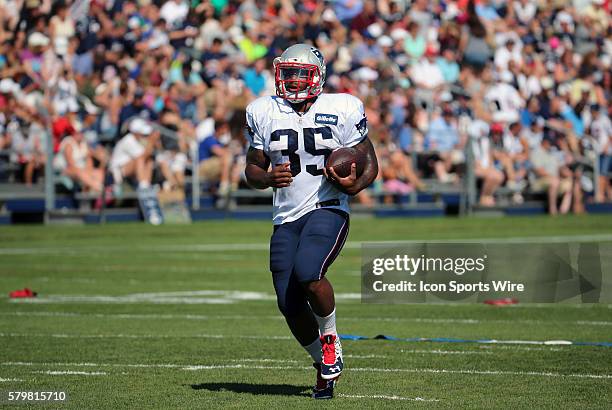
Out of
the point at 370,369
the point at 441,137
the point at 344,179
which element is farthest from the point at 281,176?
the point at 441,137

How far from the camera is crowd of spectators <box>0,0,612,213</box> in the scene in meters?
23.0

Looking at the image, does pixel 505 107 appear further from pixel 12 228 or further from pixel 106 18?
pixel 12 228

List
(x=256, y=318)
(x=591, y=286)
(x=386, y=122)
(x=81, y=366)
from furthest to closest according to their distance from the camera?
1. (x=386, y=122)
2. (x=591, y=286)
3. (x=256, y=318)
4. (x=81, y=366)

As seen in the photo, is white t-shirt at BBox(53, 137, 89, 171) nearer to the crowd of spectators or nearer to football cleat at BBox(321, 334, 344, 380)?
the crowd of spectators

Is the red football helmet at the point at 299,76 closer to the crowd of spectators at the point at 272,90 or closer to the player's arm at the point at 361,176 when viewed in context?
the player's arm at the point at 361,176

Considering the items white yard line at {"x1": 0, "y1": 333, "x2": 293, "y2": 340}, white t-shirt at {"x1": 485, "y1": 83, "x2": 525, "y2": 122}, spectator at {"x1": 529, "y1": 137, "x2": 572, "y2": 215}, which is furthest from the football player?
white t-shirt at {"x1": 485, "y1": 83, "x2": 525, "y2": 122}

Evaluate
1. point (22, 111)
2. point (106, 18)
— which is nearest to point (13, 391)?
point (22, 111)

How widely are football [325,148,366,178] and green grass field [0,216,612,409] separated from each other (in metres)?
1.24

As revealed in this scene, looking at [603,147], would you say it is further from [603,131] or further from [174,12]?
[174,12]

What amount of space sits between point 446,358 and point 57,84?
15.5 m

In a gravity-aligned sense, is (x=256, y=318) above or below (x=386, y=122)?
below

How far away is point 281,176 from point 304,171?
0.63 ft

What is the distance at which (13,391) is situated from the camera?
24.1 feet

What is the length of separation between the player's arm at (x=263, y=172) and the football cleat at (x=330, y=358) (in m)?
0.89
